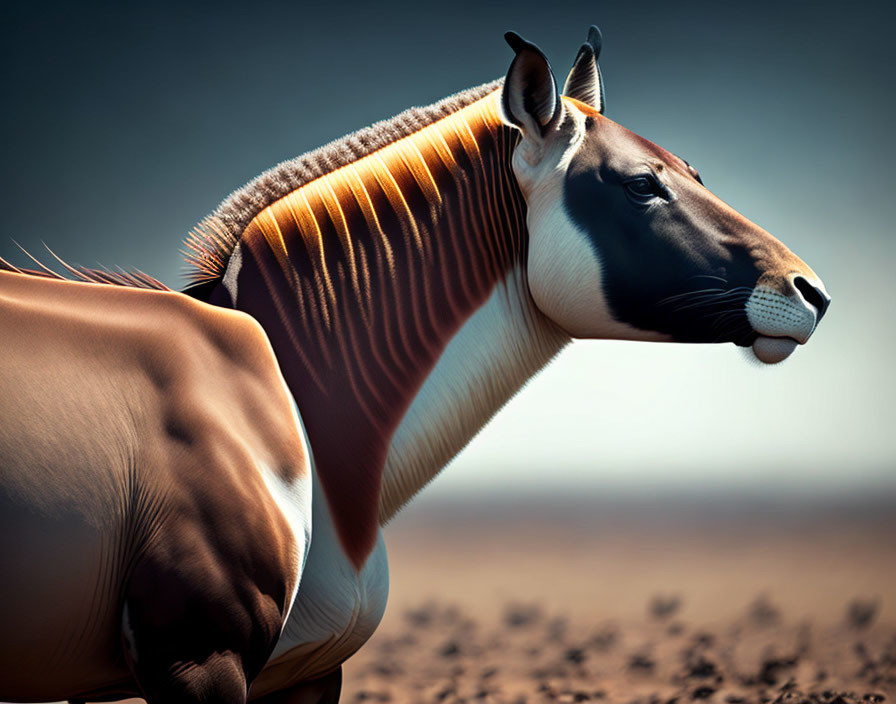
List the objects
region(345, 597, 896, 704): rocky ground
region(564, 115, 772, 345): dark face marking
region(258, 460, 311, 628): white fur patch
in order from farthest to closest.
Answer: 1. region(345, 597, 896, 704): rocky ground
2. region(564, 115, 772, 345): dark face marking
3. region(258, 460, 311, 628): white fur patch

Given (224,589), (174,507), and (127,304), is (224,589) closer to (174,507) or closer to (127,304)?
(174,507)

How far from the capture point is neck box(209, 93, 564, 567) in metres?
1.24

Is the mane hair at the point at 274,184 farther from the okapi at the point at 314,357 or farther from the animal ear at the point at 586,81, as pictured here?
the animal ear at the point at 586,81

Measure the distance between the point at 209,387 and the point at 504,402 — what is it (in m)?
0.56

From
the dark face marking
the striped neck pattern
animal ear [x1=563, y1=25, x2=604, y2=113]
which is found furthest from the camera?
animal ear [x1=563, y1=25, x2=604, y2=113]

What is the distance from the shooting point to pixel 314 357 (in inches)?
49.4

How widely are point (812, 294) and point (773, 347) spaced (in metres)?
0.11

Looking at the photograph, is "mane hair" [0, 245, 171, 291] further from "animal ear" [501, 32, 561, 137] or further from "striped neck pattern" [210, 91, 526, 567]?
"animal ear" [501, 32, 561, 137]

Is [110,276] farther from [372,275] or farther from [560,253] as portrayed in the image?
[560,253]

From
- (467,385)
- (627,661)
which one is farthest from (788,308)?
(627,661)

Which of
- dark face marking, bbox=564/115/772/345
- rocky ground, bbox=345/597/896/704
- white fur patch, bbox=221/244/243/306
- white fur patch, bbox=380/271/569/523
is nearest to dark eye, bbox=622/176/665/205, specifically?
dark face marking, bbox=564/115/772/345

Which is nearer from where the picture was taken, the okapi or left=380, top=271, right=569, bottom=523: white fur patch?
the okapi

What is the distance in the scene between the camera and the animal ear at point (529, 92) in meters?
1.26

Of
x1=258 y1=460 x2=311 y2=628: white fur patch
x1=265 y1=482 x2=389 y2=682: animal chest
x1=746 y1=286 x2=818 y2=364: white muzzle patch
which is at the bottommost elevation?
x1=265 y1=482 x2=389 y2=682: animal chest
